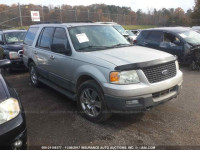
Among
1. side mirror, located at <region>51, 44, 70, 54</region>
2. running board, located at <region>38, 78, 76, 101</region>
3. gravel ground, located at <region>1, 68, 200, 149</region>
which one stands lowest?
gravel ground, located at <region>1, 68, 200, 149</region>

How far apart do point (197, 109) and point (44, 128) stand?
10.4ft

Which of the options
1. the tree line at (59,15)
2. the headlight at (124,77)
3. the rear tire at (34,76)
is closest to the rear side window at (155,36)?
the rear tire at (34,76)

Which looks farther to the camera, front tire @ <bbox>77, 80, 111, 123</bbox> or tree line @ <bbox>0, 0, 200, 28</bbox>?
tree line @ <bbox>0, 0, 200, 28</bbox>

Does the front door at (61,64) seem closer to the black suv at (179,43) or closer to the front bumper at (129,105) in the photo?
the front bumper at (129,105)

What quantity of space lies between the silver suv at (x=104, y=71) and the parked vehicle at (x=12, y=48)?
2.74 metres

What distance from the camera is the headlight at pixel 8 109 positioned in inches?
91.1

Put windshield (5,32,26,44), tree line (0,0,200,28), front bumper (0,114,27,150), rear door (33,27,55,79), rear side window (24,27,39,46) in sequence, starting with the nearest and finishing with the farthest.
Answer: front bumper (0,114,27,150) < rear door (33,27,55,79) < rear side window (24,27,39,46) < windshield (5,32,26,44) < tree line (0,0,200,28)

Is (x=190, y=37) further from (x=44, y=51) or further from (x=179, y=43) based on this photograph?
(x=44, y=51)

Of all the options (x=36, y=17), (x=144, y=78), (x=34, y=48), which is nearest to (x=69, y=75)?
(x=144, y=78)

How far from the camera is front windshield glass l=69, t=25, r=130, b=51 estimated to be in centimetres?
402

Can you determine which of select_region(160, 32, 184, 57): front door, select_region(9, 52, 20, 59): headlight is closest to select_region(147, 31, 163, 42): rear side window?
select_region(160, 32, 184, 57): front door

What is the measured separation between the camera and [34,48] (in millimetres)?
5496

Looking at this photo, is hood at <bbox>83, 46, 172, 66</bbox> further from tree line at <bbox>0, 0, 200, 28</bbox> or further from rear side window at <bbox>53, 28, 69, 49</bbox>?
tree line at <bbox>0, 0, 200, 28</bbox>

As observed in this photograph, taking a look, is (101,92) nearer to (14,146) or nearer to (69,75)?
(69,75)
